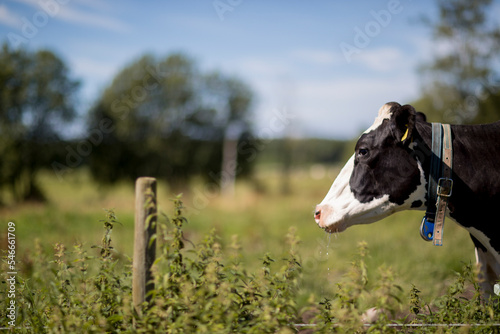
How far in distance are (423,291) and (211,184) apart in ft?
66.0

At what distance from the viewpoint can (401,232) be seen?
35.3ft

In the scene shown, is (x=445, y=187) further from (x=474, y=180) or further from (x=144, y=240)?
(x=144, y=240)

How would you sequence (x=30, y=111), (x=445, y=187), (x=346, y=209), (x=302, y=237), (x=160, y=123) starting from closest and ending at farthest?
(x=445, y=187) → (x=346, y=209) → (x=302, y=237) → (x=30, y=111) → (x=160, y=123)

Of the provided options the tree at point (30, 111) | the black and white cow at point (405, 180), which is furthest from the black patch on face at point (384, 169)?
the tree at point (30, 111)

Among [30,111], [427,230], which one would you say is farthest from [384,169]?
[30,111]

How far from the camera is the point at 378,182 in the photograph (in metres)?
3.28

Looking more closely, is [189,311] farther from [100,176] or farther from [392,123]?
[100,176]

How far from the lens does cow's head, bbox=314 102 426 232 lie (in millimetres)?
3242

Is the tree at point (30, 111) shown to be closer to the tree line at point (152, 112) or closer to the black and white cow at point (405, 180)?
the tree line at point (152, 112)

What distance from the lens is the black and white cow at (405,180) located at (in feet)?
10.6

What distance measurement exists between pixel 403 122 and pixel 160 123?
21.9m

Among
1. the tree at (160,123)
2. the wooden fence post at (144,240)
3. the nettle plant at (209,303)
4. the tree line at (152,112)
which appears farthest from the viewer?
the tree at (160,123)

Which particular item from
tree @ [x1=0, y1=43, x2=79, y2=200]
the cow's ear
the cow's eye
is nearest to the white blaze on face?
the cow's eye

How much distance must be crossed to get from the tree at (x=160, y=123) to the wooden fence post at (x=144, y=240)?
2055 centimetres
